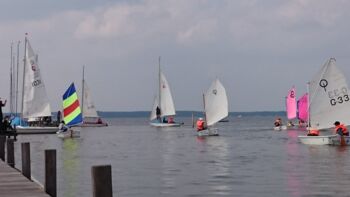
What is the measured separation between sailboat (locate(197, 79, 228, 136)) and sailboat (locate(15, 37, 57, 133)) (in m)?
15.9

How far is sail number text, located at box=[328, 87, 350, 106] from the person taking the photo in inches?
1909

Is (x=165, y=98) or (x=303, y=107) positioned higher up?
(x=165, y=98)

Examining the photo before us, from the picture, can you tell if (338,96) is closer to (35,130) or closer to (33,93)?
(35,130)

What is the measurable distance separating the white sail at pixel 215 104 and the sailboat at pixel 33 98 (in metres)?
16.0

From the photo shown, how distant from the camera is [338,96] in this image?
4859 centimetres

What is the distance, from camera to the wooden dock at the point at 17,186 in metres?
16.5

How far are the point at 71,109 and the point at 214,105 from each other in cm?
1427

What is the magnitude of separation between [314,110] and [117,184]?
26961 millimetres

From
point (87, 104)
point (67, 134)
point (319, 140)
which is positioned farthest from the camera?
point (87, 104)

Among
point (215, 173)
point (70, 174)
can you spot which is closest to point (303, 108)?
point (215, 173)

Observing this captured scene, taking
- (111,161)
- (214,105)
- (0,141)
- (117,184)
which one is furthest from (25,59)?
(117,184)

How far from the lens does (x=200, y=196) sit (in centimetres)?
2070

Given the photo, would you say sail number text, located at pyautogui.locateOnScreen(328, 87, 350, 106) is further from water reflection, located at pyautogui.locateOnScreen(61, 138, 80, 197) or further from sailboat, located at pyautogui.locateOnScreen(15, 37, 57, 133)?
sailboat, located at pyautogui.locateOnScreen(15, 37, 57, 133)

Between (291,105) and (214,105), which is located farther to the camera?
(291,105)
